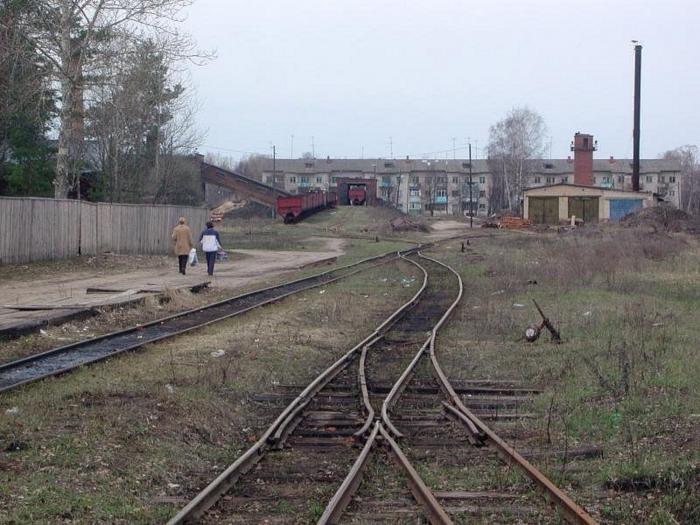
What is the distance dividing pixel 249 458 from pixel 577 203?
67495mm

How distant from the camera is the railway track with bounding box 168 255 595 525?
21.1 ft

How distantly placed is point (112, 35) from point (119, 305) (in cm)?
1677

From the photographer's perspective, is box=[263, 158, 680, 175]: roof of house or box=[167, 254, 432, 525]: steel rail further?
box=[263, 158, 680, 175]: roof of house

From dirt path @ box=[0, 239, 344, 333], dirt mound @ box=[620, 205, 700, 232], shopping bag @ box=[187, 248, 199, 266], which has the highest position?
dirt mound @ box=[620, 205, 700, 232]

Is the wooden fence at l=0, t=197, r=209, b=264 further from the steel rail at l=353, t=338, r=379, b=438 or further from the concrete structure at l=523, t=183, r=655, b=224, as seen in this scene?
the concrete structure at l=523, t=183, r=655, b=224

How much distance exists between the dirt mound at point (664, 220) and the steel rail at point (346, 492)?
44.6 metres

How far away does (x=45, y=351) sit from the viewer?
13.4 metres

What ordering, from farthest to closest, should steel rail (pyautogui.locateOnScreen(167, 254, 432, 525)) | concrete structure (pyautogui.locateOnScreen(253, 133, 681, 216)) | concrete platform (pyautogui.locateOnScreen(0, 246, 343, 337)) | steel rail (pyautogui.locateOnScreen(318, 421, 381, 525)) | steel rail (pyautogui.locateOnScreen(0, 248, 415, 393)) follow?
concrete structure (pyautogui.locateOnScreen(253, 133, 681, 216)) → concrete platform (pyautogui.locateOnScreen(0, 246, 343, 337)) → steel rail (pyautogui.locateOnScreen(0, 248, 415, 393)) → steel rail (pyautogui.locateOnScreen(167, 254, 432, 525)) → steel rail (pyautogui.locateOnScreen(318, 421, 381, 525))

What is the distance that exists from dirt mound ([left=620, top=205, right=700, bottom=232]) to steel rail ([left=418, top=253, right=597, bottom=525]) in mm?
42116

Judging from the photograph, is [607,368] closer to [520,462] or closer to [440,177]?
[520,462]

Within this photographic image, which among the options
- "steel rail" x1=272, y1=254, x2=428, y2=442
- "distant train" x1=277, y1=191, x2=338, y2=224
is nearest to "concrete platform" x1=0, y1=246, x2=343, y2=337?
"steel rail" x1=272, y1=254, x2=428, y2=442

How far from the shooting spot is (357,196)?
8844 cm

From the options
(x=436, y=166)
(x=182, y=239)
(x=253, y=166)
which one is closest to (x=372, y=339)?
(x=182, y=239)

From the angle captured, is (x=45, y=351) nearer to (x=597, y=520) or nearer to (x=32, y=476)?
(x=32, y=476)
